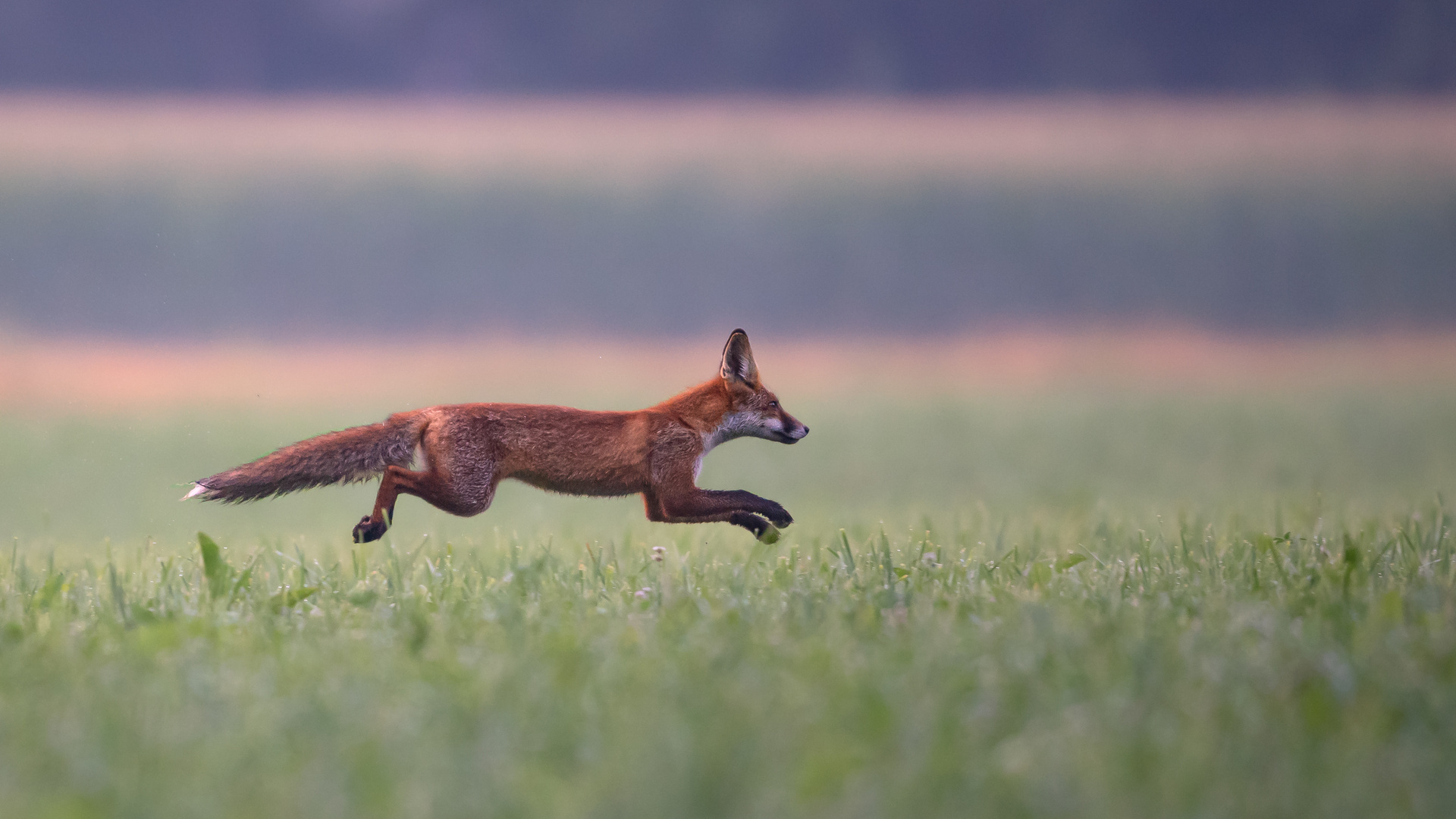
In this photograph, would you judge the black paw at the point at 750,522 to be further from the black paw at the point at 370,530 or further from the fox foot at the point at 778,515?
the black paw at the point at 370,530

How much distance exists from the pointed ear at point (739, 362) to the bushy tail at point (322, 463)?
171 centimetres

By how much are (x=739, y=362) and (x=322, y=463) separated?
233cm

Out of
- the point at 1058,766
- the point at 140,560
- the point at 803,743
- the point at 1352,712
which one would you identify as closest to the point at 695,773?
the point at 803,743

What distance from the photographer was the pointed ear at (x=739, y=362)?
6.72m

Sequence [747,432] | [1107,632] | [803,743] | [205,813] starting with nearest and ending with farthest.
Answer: [205,813] < [803,743] < [1107,632] < [747,432]

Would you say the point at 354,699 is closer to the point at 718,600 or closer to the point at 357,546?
the point at 718,600

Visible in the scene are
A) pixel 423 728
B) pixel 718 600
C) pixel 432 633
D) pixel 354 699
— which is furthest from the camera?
pixel 718 600

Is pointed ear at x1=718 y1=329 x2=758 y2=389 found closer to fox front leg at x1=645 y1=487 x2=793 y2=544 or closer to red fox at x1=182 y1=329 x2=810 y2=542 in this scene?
red fox at x1=182 y1=329 x2=810 y2=542

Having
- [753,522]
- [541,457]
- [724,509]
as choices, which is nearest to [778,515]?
[753,522]

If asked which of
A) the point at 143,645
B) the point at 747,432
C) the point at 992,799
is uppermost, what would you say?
the point at 747,432

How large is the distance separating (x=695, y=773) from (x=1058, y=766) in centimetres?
91

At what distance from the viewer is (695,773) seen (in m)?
2.89

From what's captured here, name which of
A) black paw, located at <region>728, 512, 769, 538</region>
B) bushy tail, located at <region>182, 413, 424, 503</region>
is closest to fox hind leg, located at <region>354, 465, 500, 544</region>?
bushy tail, located at <region>182, 413, 424, 503</region>

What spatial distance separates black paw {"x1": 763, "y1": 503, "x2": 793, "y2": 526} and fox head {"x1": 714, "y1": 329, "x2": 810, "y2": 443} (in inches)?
20.3
